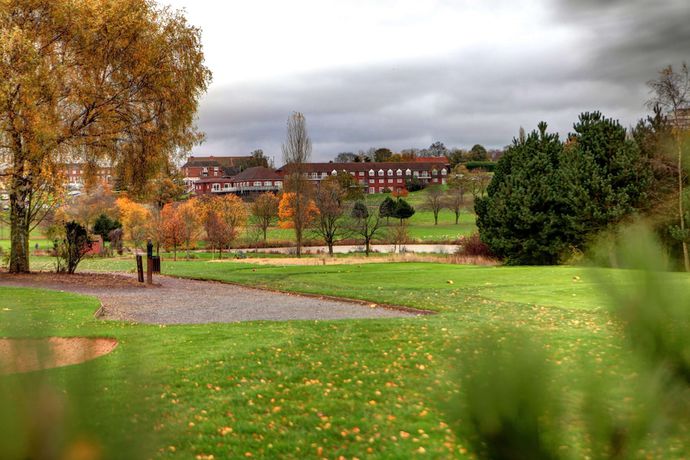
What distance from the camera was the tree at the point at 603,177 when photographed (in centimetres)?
3016

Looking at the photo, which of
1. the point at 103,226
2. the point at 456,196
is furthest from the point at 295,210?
the point at 456,196

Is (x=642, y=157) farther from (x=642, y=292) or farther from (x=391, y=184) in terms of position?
(x=391, y=184)

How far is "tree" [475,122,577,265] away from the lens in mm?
32594

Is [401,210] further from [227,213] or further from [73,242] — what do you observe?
[73,242]

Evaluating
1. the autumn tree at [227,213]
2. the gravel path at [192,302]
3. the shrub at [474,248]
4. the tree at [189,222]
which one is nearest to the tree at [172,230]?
the tree at [189,222]

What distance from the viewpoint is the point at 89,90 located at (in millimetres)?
22438

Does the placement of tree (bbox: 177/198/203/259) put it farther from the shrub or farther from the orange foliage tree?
the shrub

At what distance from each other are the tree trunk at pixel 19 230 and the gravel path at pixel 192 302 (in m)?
1.05

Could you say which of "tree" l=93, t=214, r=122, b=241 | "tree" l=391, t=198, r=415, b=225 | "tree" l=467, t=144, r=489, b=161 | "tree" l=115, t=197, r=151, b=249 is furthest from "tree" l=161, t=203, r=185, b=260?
"tree" l=467, t=144, r=489, b=161

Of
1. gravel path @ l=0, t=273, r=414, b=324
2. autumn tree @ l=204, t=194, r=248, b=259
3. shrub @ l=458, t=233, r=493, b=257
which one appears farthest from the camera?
autumn tree @ l=204, t=194, r=248, b=259

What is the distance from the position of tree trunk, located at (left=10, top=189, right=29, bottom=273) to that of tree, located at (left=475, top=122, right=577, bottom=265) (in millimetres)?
24421

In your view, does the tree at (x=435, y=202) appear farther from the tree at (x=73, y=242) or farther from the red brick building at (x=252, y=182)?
the tree at (x=73, y=242)

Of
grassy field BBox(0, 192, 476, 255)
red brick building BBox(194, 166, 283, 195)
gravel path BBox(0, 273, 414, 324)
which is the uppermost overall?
red brick building BBox(194, 166, 283, 195)

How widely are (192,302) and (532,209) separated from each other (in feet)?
71.2
